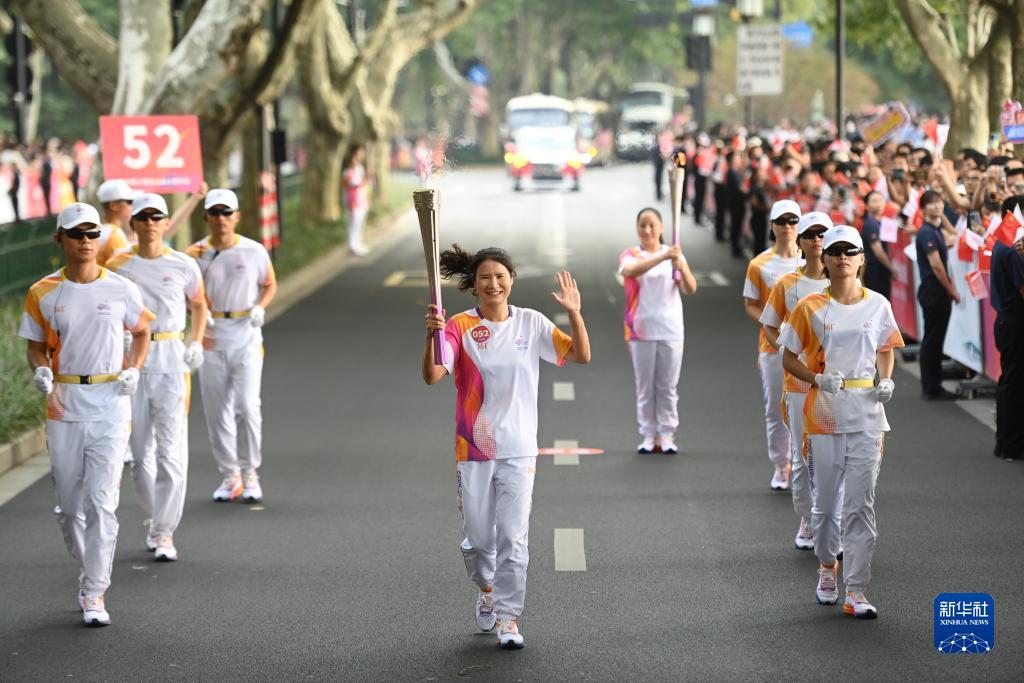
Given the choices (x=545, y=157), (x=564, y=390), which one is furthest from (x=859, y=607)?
(x=545, y=157)

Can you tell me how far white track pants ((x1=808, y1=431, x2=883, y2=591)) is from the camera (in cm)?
899

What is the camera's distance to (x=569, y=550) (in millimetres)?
10750

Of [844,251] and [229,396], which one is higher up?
[844,251]

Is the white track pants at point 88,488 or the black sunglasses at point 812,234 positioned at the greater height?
the black sunglasses at point 812,234

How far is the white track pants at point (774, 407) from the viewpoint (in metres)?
11.8

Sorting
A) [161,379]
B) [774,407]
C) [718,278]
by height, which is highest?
[161,379]

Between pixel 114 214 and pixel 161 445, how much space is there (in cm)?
205

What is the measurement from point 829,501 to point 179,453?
378 centimetres

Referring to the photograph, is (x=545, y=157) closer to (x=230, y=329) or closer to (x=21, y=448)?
(x=21, y=448)

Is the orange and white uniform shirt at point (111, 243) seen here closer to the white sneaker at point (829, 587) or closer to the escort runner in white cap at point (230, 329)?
the escort runner in white cap at point (230, 329)

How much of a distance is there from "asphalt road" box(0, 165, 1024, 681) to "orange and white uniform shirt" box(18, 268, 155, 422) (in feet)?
3.49

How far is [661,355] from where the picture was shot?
45.1 feet

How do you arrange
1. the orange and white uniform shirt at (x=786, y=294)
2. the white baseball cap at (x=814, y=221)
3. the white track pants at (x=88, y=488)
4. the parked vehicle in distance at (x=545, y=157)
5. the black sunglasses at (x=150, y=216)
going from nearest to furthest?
the white track pants at (x=88, y=488) → the white baseball cap at (x=814, y=221) → the orange and white uniform shirt at (x=786, y=294) → the black sunglasses at (x=150, y=216) → the parked vehicle in distance at (x=545, y=157)

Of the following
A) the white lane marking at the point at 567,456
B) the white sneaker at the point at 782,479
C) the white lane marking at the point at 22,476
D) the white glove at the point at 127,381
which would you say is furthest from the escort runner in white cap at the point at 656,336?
the white glove at the point at 127,381
